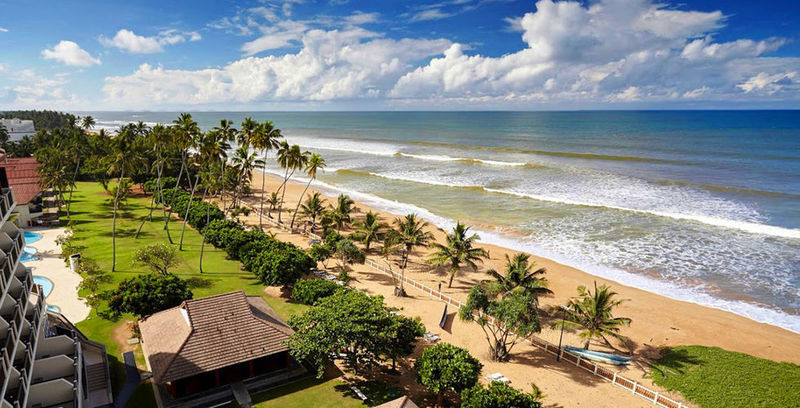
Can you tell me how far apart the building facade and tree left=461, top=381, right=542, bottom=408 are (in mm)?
14793

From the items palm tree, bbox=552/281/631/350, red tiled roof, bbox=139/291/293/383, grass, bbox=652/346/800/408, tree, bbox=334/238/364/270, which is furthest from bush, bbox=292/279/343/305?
grass, bbox=652/346/800/408

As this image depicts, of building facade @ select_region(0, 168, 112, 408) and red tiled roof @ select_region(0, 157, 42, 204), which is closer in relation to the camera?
building facade @ select_region(0, 168, 112, 408)

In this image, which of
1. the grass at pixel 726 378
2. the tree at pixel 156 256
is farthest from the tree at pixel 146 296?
the grass at pixel 726 378

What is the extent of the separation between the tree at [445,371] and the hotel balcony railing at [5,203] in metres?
16.8

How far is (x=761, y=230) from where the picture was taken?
45281 mm

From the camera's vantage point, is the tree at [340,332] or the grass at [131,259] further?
the grass at [131,259]

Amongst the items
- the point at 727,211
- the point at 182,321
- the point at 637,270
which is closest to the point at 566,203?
the point at 727,211

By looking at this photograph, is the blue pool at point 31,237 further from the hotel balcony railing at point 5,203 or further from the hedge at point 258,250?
the hotel balcony railing at point 5,203

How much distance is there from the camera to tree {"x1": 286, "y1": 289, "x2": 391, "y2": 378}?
19.2 meters

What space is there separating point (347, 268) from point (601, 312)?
64.8 feet

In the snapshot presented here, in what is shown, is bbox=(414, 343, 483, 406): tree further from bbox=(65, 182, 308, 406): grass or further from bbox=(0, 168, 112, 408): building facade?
bbox=(0, 168, 112, 408): building facade

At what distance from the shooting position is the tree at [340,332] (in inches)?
756

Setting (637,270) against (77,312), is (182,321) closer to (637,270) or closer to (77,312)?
(77,312)

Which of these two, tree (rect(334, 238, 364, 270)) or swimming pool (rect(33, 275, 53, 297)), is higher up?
tree (rect(334, 238, 364, 270))
